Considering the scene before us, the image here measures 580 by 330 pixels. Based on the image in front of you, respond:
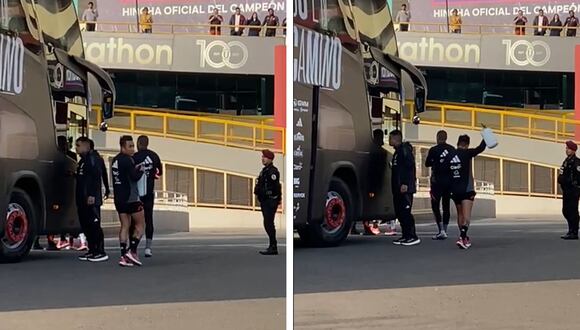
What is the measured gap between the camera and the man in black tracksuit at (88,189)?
10.7 ft

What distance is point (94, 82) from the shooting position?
3.34 meters

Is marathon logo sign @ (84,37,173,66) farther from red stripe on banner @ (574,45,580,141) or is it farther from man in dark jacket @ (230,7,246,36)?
red stripe on banner @ (574,45,580,141)

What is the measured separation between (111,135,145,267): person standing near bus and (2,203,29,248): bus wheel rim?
0.35m

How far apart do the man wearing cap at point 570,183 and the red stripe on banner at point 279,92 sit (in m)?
1.11

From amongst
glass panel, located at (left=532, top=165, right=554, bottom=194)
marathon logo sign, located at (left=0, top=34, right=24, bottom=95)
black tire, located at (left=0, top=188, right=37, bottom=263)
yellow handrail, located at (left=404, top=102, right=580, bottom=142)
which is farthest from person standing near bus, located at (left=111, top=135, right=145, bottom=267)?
glass panel, located at (left=532, top=165, right=554, bottom=194)

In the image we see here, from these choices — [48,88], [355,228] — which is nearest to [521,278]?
[355,228]

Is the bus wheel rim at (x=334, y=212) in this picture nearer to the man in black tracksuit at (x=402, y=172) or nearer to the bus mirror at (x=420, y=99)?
the man in black tracksuit at (x=402, y=172)

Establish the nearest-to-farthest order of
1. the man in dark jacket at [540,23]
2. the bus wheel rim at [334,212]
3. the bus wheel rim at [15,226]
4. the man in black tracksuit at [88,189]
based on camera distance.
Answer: the bus wheel rim at [15,226], the man in black tracksuit at [88,189], the man in dark jacket at [540,23], the bus wheel rim at [334,212]

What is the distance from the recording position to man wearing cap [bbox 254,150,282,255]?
344 cm

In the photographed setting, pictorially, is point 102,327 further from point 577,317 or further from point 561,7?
point 561,7

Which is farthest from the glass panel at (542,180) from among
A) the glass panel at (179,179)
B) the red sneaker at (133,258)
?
the red sneaker at (133,258)

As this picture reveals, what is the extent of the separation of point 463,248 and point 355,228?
1.46 ft

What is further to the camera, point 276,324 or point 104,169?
point 276,324

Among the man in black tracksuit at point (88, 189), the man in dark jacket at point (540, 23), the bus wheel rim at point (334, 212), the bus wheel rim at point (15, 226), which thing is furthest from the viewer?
the bus wheel rim at point (334, 212)
